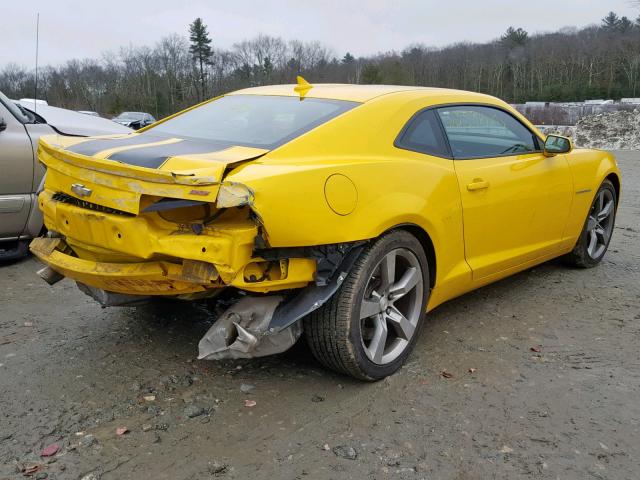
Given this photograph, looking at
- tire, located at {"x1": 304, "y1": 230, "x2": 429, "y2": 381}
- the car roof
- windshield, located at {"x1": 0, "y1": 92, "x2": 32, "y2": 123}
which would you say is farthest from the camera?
windshield, located at {"x1": 0, "y1": 92, "x2": 32, "y2": 123}

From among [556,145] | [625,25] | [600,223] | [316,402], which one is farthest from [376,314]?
[625,25]

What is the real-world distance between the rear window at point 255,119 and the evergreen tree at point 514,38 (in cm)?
10287

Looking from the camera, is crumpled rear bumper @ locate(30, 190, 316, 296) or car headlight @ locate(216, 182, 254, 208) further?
crumpled rear bumper @ locate(30, 190, 316, 296)

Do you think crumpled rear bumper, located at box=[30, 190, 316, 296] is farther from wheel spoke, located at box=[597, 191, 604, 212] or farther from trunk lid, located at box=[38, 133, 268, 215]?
wheel spoke, located at box=[597, 191, 604, 212]

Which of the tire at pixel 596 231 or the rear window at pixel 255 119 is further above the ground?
the rear window at pixel 255 119

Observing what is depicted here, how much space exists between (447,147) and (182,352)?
1930 millimetres

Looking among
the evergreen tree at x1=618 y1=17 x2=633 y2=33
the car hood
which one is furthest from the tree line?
the car hood

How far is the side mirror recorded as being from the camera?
4.36m

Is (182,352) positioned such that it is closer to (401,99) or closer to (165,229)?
(165,229)

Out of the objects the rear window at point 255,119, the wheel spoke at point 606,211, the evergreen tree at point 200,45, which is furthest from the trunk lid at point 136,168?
the evergreen tree at point 200,45

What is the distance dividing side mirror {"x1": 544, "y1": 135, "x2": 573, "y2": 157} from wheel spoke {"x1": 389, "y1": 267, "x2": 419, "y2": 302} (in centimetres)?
173

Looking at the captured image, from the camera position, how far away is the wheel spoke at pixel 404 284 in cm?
322

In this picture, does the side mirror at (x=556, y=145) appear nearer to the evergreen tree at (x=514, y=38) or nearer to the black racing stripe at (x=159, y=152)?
the black racing stripe at (x=159, y=152)

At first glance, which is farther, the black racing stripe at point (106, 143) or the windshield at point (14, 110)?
the windshield at point (14, 110)
